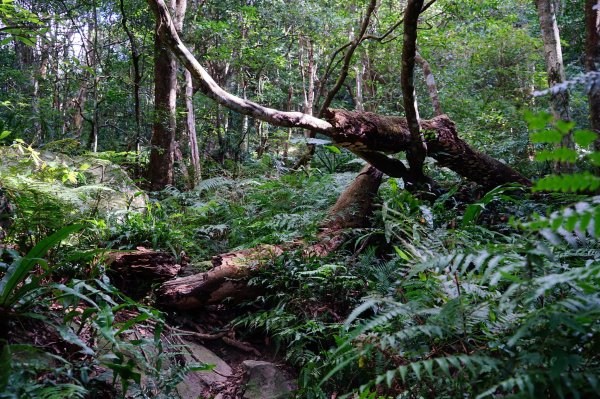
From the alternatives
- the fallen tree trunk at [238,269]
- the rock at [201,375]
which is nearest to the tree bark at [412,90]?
the fallen tree trunk at [238,269]

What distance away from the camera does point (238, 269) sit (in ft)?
13.5

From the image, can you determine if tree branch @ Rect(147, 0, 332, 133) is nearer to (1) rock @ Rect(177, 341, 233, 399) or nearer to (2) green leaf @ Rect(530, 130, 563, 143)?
(1) rock @ Rect(177, 341, 233, 399)

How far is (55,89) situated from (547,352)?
1544cm

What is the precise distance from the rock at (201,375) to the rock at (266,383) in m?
0.23

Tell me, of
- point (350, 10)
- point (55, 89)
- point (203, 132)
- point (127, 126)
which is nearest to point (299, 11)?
point (350, 10)

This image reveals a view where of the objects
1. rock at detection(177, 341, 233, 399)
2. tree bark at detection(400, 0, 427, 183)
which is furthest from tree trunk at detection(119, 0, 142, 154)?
rock at detection(177, 341, 233, 399)

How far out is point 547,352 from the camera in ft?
5.01

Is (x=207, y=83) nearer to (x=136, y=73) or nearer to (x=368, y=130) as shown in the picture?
(x=368, y=130)

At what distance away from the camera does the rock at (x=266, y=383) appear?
3.09 meters

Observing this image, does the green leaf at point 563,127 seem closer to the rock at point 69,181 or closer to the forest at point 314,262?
the forest at point 314,262

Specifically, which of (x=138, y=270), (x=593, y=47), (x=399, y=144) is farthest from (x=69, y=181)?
(x=593, y=47)

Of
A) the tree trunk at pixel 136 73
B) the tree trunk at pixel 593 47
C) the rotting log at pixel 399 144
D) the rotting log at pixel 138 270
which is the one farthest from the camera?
the tree trunk at pixel 136 73

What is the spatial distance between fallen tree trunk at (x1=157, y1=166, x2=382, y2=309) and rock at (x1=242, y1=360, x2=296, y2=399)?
0.80m

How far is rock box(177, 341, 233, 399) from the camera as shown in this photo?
3.09 m
